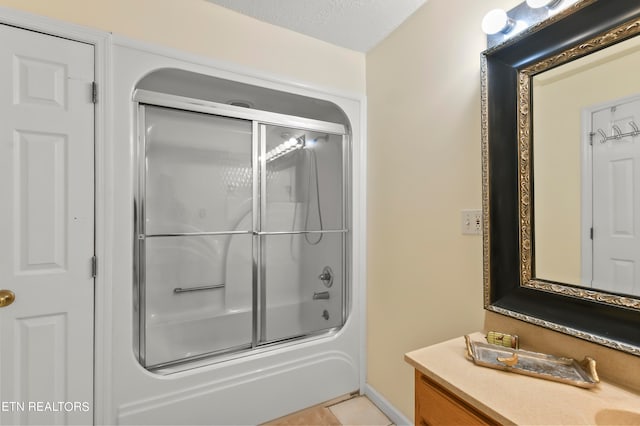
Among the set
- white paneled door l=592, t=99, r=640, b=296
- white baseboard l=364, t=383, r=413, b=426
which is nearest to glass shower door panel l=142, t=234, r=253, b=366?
white baseboard l=364, t=383, r=413, b=426

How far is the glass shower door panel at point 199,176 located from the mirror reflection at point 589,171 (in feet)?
5.01

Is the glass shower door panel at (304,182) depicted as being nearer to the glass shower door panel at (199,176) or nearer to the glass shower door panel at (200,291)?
the glass shower door panel at (199,176)

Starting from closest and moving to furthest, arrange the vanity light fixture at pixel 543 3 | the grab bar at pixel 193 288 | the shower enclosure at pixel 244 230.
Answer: the vanity light fixture at pixel 543 3 → the shower enclosure at pixel 244 230 → the grab bar at pixel 193 288

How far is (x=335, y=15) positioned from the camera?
1.67 meters

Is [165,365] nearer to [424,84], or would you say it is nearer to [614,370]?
[614,370]

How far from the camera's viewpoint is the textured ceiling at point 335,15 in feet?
5.19

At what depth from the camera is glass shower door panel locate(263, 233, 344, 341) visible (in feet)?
6.86

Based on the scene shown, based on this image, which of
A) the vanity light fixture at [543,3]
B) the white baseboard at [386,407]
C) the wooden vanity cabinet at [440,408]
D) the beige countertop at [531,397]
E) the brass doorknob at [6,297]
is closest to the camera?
the beige countertop at [531,397]

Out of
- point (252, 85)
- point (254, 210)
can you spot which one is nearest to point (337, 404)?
point (254, 210)

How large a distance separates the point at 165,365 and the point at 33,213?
975mm

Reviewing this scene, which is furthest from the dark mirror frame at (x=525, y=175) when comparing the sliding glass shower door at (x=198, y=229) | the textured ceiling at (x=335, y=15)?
the sliding glass shower door at (x=198, y=229)

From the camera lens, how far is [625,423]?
0.72m

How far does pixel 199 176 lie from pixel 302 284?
1.17 meters

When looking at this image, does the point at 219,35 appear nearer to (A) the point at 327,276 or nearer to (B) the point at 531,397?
(A) the point at 327,276
